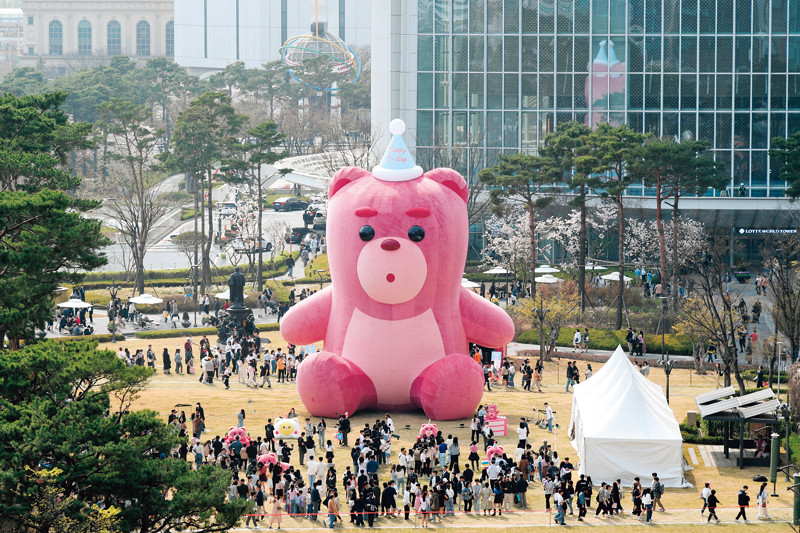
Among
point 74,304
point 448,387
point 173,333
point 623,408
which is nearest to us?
point 623,408

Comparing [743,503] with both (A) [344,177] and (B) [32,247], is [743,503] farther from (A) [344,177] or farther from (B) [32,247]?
(B) [32,247]

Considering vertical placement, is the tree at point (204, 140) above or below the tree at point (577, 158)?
above

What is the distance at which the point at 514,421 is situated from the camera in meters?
30.0

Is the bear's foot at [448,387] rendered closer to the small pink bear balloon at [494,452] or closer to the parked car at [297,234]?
A: the small pink bear balloon at [494,452]

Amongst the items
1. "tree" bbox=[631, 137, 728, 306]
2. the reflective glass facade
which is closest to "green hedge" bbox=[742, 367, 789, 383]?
"tree" bbox=[631, 137, 728, 306]

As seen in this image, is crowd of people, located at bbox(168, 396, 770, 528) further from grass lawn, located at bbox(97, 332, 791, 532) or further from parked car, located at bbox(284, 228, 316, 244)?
parked car, located at bbox(284, 228, 316, 244)

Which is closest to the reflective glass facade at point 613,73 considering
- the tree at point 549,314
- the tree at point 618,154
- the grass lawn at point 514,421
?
the tree at point 618,154

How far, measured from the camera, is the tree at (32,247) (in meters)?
20.3

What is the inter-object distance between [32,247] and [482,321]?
44.3 ft

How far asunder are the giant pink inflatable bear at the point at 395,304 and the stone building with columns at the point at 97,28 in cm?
14120

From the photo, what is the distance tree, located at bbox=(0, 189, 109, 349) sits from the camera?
66.7 ft

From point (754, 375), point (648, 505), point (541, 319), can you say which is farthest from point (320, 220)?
point (648, 505)

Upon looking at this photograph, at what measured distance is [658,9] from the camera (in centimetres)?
6038

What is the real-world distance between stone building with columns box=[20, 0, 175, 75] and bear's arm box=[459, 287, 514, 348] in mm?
141383
